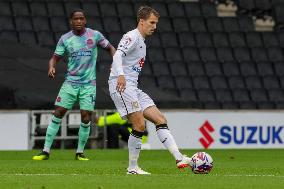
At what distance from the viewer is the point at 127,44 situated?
1011 cm

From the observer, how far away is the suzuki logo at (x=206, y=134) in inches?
751

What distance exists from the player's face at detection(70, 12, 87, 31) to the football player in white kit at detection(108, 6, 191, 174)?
9.97 feet

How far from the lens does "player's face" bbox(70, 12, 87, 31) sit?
13.2 meters

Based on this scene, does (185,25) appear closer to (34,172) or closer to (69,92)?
(69,92)

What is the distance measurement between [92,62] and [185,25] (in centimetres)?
1008

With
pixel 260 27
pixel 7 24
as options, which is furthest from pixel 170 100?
pixel 260 27

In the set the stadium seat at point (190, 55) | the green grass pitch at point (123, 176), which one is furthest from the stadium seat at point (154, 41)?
the green grass pitch at point (123, 176)

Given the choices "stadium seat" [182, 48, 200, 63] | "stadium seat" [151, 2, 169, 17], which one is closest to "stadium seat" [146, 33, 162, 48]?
"stadium seat" [182, 48, 200, 63]

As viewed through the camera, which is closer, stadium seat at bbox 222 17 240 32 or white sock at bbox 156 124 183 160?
white sock at bbox 156 124 183 160

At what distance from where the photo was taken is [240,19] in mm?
24297

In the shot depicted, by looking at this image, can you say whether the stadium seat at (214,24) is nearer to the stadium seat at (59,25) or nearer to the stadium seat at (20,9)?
the stadium seat at (59,25)

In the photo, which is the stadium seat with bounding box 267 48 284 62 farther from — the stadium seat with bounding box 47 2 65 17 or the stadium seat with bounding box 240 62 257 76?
the stadium seat with bounding box 47 2 65 17

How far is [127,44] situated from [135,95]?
526 millimetres

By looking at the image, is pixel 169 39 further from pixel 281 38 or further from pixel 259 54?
pixel 281 38
